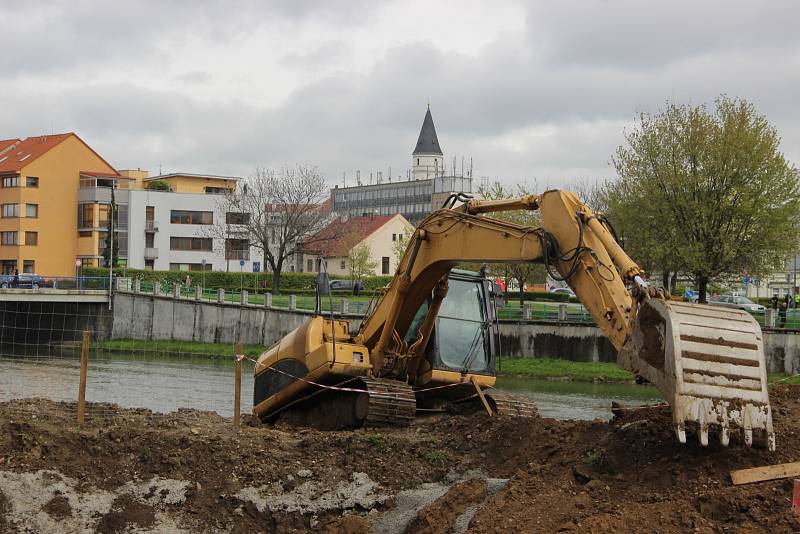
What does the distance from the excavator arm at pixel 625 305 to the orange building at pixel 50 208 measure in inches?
2612

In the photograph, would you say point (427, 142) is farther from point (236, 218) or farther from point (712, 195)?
point (712, 195)

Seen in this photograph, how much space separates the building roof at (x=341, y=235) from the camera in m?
81.5

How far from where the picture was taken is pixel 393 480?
12922 mm

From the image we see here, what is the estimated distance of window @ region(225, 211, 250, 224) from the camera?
79.9 m

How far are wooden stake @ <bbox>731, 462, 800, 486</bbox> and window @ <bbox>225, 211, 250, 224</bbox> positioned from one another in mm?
70871

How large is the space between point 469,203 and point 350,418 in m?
4.28

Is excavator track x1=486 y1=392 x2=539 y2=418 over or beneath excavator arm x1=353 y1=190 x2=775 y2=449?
beneath

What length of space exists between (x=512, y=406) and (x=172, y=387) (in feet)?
57.4

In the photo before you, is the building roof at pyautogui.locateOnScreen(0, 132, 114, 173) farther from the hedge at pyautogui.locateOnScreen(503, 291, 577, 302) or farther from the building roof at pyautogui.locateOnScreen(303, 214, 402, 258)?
the hedge at pyautogui.locateOnScreen(503, 291, 577, 302)

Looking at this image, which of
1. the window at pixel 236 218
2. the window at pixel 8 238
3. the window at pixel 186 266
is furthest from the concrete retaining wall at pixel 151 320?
the window at pixel 186 266

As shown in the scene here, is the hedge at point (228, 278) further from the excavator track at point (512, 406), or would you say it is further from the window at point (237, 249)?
the excavator track at point (512, 406)

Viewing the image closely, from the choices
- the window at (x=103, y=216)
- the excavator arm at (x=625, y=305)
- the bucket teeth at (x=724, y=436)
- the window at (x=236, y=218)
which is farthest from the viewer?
the window at (x=103, y=216)

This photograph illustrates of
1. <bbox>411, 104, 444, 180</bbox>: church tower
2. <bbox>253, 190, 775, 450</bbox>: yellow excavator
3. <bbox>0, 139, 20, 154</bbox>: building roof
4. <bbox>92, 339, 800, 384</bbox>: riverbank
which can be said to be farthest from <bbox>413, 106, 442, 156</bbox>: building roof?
<bbox>253, 190, 775, 450</bbox>: yellow excavator

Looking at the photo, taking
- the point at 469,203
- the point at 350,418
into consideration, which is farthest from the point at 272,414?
the point at 469,203
